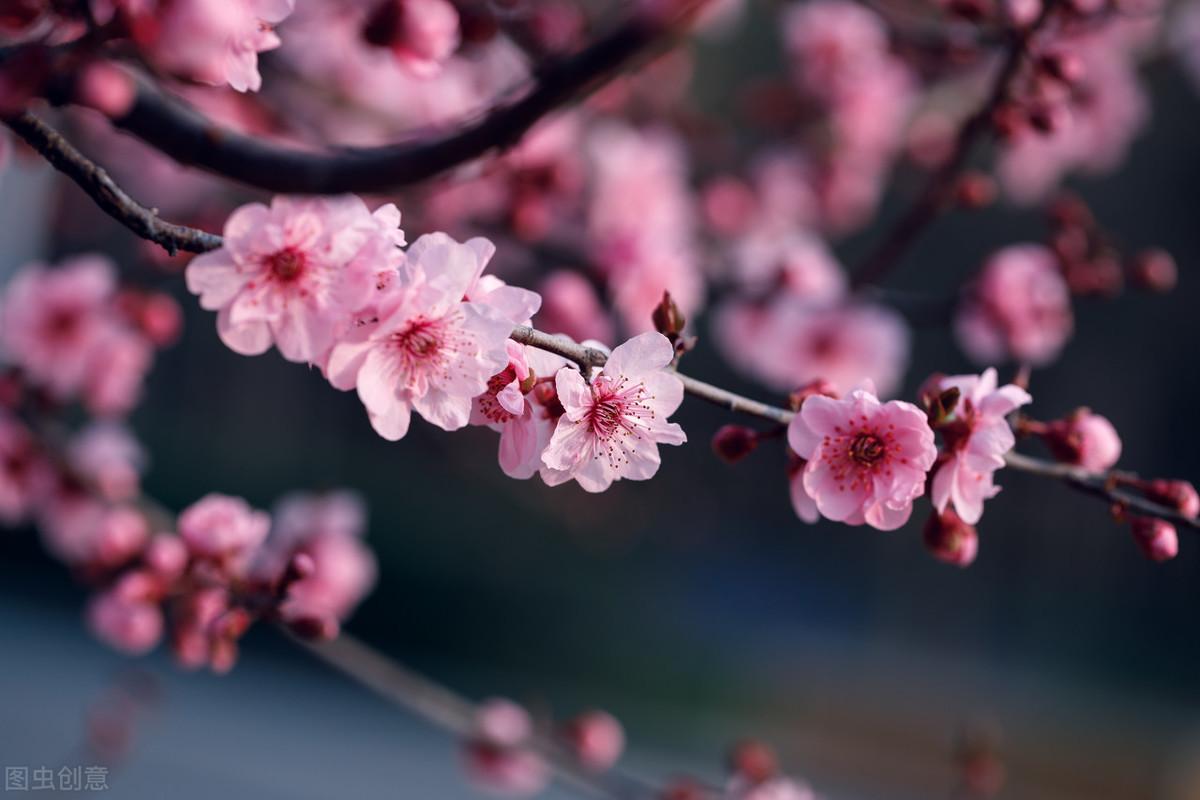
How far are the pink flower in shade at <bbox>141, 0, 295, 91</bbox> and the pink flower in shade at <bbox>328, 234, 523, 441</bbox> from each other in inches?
7.7

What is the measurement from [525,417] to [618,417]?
0.07 m

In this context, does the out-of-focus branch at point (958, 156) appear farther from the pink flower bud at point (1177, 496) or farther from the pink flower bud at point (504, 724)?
the pink flower bud at point (504, 724)

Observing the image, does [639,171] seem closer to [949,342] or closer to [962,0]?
[962,0]

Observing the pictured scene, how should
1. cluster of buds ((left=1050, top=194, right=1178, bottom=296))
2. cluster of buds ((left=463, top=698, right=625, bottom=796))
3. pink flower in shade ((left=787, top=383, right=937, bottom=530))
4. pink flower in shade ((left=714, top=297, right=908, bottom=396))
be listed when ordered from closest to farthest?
pink flower in shade ((left=787, top=383, right=937, bottom=530)), cluster of buds ((left=1050, top=194, right=1178, bottom=296)), cluster of buds ((left=463, top=698, right=625, bottom=796)), pink flower in shade ((left=714, top=297, right=908, bottom=396))

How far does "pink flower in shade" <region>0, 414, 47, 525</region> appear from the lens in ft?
5.02

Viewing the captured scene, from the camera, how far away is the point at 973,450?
0.79 meters

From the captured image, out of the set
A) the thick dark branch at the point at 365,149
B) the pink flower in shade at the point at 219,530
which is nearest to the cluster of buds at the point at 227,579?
the pink flower in shade at the point at 219,530

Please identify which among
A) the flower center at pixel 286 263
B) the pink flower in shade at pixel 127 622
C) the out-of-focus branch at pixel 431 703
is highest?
the flower center at pixel 286 263

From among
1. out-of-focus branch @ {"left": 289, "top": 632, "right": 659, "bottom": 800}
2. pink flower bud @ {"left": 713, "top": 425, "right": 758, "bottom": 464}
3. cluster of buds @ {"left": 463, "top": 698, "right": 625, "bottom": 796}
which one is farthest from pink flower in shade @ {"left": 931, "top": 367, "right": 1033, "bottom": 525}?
cluster of buds @ {"left": 463, "top": 698, "right": 625, "bottom": 796}

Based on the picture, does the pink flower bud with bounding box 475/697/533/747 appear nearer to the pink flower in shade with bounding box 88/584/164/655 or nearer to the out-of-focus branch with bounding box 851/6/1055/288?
the pink flower in shade with bounding box 88/584/164/655

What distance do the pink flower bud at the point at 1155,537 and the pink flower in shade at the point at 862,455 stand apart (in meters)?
0.22

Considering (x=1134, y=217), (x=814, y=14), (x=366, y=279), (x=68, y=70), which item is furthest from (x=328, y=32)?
(x=1134, y=217)

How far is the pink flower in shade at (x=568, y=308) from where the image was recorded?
1592 millimetres

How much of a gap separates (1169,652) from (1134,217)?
185 cm
